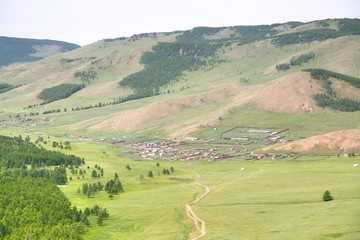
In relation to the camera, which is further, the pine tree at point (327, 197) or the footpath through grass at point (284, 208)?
the pine tree at point (327, 197)

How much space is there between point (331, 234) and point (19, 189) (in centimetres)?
10472

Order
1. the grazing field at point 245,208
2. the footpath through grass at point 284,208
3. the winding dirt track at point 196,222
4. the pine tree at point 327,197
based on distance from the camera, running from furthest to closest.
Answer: the pine tree at point 327,197
the winding dirt track at point 196,222
the grazing field at point 245,208
the footpath through grass at point 284,208

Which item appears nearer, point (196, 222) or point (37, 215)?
point (196, 222)

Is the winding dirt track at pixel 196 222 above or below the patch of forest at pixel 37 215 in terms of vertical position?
below

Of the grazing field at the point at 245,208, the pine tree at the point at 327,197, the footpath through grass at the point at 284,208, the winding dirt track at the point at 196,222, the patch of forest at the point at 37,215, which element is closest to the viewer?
the footpath through grass at the point at 284,208

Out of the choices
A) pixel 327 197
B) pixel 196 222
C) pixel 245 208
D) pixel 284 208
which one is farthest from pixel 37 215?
pixel 327 197

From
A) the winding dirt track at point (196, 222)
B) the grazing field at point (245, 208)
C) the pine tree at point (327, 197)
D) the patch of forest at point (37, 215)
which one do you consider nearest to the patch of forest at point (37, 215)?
the patch of forest at point (37, 215)

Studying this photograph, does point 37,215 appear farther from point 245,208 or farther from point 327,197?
point 327,197

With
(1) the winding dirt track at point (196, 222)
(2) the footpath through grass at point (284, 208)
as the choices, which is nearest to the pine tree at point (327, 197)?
(2) the footpath through grass at point (284, 208)

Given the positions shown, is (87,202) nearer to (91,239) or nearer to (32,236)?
(91,239)

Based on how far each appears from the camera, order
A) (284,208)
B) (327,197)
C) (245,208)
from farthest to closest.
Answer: (245,208) → (327,197) → (284,208)

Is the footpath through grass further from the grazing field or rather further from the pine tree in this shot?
the pine tree

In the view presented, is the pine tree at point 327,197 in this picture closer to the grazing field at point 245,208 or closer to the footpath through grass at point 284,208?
the grazing field at point 245,208

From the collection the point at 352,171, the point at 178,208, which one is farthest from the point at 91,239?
the point at 352,171
